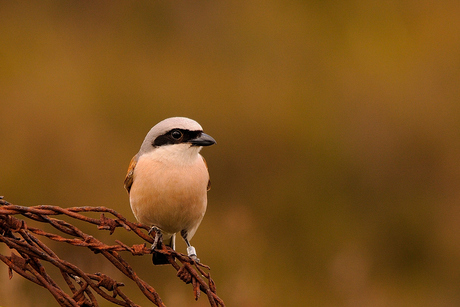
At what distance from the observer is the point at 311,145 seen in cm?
680

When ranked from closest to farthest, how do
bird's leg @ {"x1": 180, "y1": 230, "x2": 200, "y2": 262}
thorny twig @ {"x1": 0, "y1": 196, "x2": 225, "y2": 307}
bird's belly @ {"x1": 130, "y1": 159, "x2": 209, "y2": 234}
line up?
thorny twig @ {"x1": 0, "y1": 196, "x2": 225, "y2": 307}
bird's leg @ {"x1": 180, "y1": 230, "x2": 200, "y2": 262}
bird's belly @ {"x1": 130, "y1": 159, "x2": 209, "y2": 234}

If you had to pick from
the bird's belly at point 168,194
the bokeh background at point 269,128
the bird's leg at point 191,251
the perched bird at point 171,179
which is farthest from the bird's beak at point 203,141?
the bokeh background at point 269,128

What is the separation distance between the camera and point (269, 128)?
6.95 meters

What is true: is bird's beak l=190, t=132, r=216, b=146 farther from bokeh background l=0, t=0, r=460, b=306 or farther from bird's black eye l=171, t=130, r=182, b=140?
bokeh background l=0, t=0, r=460, b=306

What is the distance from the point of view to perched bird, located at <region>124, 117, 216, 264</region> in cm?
271

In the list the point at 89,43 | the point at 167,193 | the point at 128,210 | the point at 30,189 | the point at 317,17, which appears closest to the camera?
the point at 167,193

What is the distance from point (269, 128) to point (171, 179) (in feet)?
14.1

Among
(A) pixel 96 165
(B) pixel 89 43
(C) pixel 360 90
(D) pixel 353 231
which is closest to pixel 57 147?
(A) pixel 96 165

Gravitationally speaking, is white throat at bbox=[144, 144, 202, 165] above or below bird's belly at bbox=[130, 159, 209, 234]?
above

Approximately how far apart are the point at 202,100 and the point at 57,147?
184 centimetres

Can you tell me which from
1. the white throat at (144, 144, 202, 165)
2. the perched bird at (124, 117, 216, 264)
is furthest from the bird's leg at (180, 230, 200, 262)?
the white throat at (144, 144, 202, 165)

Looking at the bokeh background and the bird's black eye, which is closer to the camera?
the bird's black eye

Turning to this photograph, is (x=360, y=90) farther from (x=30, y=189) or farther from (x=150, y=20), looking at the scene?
(x=30, y=189)

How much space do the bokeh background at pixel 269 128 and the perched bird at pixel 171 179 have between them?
3.73ft
